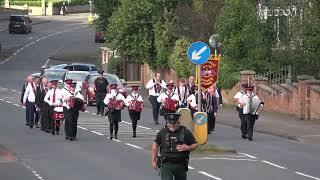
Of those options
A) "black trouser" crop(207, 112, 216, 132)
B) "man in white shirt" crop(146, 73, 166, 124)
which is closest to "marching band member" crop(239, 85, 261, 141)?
"black trouser" crop(207, 112, 216, 132)

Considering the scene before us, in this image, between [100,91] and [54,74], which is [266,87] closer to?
[100,91]

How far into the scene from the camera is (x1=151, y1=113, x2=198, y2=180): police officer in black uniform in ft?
45.8

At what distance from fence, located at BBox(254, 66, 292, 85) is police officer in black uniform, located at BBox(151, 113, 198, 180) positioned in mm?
25148

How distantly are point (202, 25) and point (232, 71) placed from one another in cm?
444

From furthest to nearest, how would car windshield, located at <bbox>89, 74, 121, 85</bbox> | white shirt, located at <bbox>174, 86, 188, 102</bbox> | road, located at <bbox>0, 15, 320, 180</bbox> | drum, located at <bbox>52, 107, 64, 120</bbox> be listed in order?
car windshield, located at <bbox>89, 74, 121, 85</bbox>
white shirt, located at <bbox>174, 86, 188, 102</bbox>
drum, located at <bbox>52, 107, 64, 120</bbox>
road, located at <bbox>0, 15, 320, 180</bbox>

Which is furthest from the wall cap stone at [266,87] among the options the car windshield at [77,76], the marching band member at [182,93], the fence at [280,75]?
the car windshield at [77,76]

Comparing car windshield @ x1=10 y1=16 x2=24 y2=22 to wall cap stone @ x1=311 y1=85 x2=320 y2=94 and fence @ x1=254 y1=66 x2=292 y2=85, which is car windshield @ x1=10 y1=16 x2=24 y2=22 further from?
wall cap stone @ x1=311 y1=85 x2=320 y2=94

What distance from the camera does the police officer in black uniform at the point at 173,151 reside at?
13.9 meters

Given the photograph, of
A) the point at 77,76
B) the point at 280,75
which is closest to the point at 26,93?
the point at 77,76

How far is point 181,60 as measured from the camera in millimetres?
46906

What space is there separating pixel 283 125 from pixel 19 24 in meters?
68.2

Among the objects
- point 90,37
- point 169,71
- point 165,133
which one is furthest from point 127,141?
point 90,37

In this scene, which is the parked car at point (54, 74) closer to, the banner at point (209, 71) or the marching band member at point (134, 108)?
the marching band member at point (134, 108)

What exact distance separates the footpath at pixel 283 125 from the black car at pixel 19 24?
60.2 m
